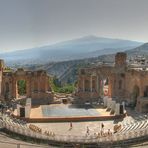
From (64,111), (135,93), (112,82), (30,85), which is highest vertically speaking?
(112,82)

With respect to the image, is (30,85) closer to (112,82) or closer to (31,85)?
(31,85)

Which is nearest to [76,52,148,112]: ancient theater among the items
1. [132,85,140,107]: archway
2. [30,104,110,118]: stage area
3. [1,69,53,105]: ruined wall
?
[132,85,140,107]: archway

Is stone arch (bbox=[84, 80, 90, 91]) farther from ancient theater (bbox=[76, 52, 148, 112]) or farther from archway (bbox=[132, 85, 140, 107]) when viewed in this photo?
archway (bbox=[132, 85, 140, 107])

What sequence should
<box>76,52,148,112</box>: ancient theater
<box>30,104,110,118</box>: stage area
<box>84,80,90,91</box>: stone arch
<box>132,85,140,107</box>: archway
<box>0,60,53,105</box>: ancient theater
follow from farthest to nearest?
<box>84,80,90,91</box>: stone arch → <box>0,60,53,105</box>: ancient theater → <box>76,52,148,112</box>: ancient theater → <box>132,85,140,107</box>: archway → <box>30,104,110,118</box>: stage area

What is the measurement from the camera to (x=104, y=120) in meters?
37.9

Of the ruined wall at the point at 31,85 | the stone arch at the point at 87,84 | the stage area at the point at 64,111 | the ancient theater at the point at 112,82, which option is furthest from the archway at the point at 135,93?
the ruined wall at the point at 31,85

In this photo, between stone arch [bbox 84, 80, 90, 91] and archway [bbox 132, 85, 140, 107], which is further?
stone arch [bbox 84, 80, 90, 91]

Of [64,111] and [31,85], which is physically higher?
[31,85]

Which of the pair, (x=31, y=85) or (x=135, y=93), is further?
(x=31, y=85)

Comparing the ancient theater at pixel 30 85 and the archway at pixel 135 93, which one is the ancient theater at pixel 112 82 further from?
the ancient theater at pixel 30 85

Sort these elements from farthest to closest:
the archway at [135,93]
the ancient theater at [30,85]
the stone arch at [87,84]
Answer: the stone arch at [87,84] → the ancient theater at [30,85] → the archway at [135,93]

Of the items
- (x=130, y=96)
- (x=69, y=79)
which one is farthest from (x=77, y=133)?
(x=69, y=79)

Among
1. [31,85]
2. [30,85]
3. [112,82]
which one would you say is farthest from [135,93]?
[30,85]

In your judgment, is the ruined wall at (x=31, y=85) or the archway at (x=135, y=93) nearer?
the archway at (x=135, y=93)
